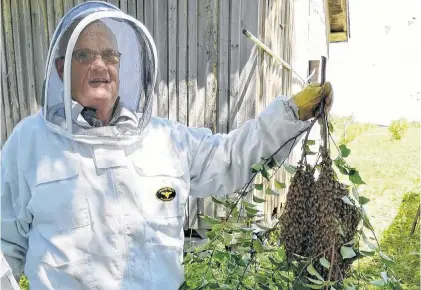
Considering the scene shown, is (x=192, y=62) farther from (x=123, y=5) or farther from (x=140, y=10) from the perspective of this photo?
(x=123, y=5)

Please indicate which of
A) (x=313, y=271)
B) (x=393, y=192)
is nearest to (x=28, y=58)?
(x=313, y=271)

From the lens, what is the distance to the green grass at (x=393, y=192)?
3951 millimetres

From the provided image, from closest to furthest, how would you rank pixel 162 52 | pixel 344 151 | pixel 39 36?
pixel 344 151
pixel 162 52
pixel 39 36

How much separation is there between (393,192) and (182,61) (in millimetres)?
3665

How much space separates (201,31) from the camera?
11.7 feet

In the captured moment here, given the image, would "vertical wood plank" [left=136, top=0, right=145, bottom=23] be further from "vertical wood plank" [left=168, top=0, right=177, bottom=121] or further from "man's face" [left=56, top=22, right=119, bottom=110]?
"man's face" [left=56, top=22, right=119, bottom=110]

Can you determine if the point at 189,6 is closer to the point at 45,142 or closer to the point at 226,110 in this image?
the point at 226,110

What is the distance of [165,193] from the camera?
1635 mm

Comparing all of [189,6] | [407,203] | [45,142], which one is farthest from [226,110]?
→ [407,203]

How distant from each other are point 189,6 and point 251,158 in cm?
234

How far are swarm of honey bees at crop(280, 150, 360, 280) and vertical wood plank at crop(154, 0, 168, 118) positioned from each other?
2662 mm

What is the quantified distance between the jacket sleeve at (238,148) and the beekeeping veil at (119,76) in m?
0.26

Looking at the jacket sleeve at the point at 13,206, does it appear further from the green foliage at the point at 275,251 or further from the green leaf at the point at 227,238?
the green leaf at the point at 227,238

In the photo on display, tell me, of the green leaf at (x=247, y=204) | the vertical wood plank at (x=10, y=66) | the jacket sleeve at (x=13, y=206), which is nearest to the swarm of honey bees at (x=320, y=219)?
the green leaf at (x=247, y=204)
